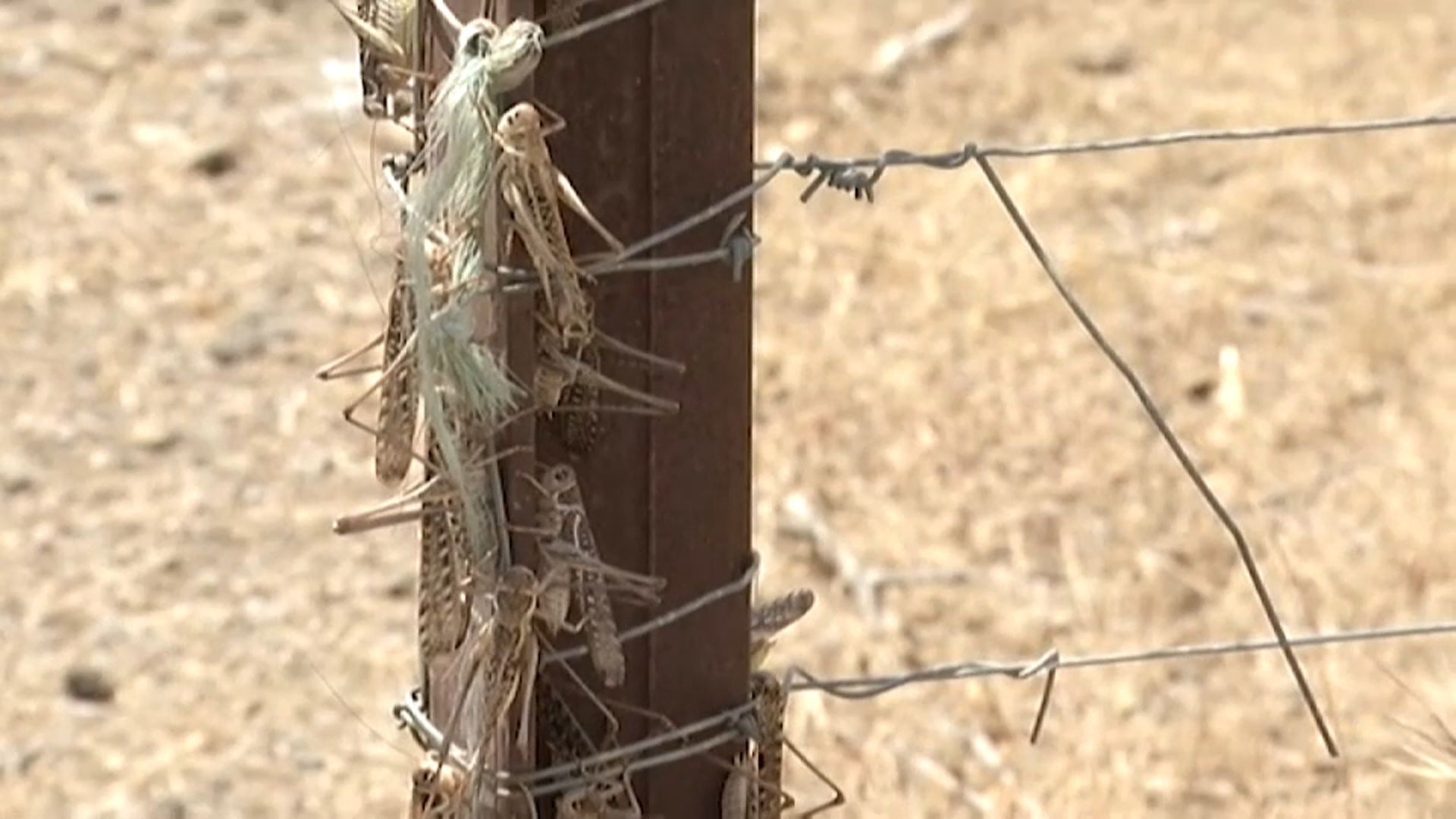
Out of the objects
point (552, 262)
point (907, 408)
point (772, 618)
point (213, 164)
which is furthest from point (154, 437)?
point (552, 262)

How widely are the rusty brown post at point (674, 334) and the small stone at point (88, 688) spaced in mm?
1514

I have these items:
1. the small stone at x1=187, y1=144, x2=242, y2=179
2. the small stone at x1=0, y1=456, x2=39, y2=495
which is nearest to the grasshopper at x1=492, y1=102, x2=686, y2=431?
the small stone at x1=0, y1=456, x2=39, y2=495

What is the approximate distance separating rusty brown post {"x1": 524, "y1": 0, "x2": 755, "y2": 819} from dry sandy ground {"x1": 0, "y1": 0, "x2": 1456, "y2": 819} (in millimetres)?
1078

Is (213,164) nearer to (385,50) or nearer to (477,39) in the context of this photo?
(385,50)

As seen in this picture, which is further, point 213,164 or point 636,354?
point 213,164

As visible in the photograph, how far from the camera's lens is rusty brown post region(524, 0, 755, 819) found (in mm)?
1380

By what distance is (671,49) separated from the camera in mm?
1387

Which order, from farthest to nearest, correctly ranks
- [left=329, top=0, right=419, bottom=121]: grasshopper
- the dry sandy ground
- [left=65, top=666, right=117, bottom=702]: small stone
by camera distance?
[left=65, top=666, right=117, bottom=702]: small stone < the dry sandy ground < [left=329, top=0, right=419, bottom=121]: grasshopper

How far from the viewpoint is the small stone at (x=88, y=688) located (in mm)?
2889

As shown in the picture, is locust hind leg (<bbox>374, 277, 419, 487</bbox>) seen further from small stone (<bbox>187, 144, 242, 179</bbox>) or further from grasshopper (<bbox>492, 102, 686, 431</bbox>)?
small stone (<bbox>187, 144, 242, 179</bbox>)

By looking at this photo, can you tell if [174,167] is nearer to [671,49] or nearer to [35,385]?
[35,385]

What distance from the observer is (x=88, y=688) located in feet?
9.48

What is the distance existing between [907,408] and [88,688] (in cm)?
118

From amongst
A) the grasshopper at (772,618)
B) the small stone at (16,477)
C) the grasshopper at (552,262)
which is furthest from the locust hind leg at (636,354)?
the small stone at (16,477)
